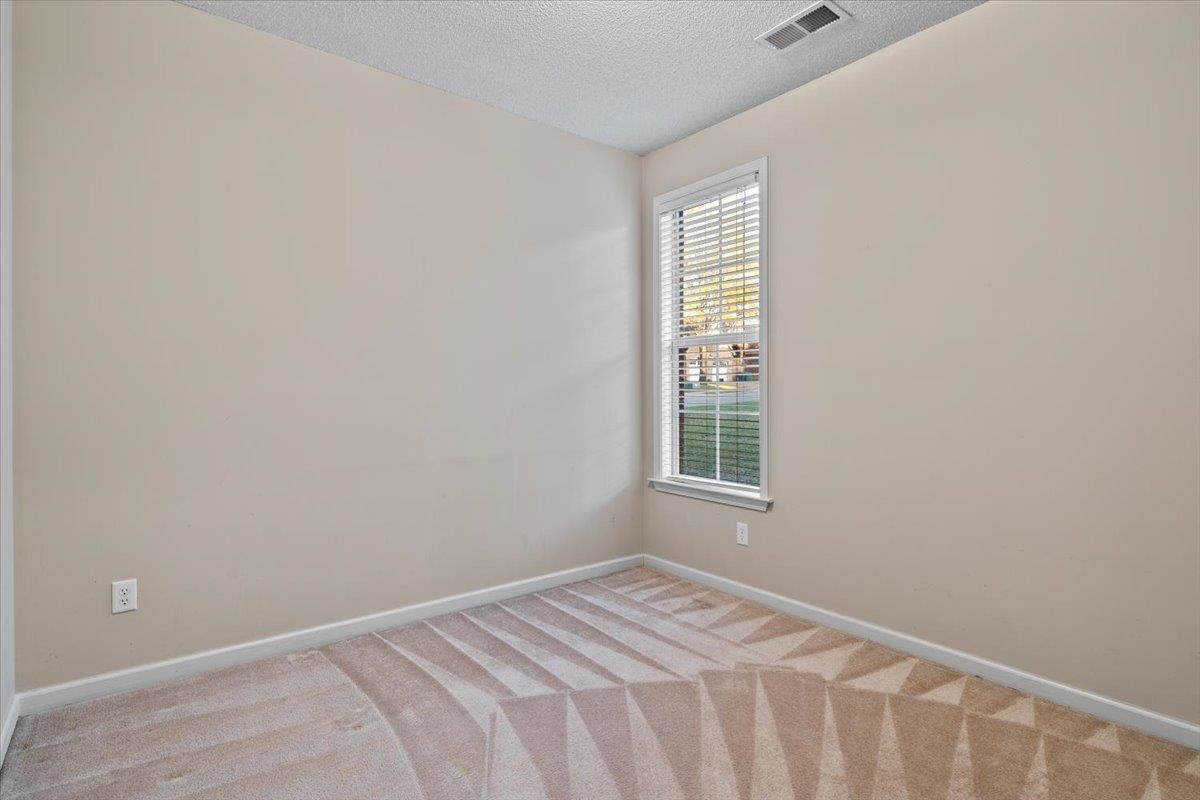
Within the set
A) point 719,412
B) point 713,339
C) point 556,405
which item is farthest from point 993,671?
point 556,405

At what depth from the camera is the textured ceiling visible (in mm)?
2473

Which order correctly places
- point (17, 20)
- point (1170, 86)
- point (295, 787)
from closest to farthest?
1. point (295, 787)
2. point (1170, 86)
3. point (17, 20)

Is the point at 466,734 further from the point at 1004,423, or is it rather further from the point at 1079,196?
the point at 1079,196

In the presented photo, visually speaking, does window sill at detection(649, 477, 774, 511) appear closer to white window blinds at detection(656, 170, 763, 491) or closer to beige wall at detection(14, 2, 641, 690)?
white window blinds at detection(656, 170, 763, 491)

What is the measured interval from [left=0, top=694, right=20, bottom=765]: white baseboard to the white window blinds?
3.00 metres

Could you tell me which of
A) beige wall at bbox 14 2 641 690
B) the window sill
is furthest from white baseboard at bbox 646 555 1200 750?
beige wall at bbox 14 2 641 690

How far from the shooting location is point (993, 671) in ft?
7.97

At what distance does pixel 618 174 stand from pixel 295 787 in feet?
11.1

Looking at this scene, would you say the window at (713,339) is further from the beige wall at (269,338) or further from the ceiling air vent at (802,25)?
the ceiling air vent at (802,25)

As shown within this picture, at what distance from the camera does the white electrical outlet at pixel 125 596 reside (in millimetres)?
2352

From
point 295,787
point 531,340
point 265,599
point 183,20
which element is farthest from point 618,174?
point 295,787

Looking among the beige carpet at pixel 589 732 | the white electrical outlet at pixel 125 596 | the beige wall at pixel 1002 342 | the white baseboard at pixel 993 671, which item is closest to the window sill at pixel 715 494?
the beige wall at pixel 1002 342

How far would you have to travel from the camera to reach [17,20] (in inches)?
85.7

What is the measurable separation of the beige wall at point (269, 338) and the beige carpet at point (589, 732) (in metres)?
0.43
